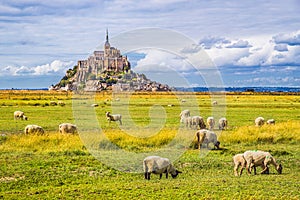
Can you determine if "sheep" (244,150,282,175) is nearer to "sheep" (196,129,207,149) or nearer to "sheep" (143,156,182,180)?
"sheep" (143,156,182,180)

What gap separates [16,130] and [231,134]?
16.7 m

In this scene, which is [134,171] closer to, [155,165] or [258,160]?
[155,165]

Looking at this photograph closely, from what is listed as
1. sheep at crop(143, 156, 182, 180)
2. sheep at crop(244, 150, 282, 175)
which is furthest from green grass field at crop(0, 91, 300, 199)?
sheep at crop(244, 150, 282, 175)

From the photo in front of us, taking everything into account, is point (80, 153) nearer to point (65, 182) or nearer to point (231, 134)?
point (65, 182)

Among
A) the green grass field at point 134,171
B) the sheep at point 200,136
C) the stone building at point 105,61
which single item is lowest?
the green grass field at point 134,171

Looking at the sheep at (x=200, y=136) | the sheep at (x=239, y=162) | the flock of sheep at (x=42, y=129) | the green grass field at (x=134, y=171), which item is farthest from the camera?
the flock of sheep at (x=42, y=129)

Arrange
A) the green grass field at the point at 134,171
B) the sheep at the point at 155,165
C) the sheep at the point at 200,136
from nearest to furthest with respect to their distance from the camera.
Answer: the green grass field at the point at 134,171
the sheep at the point at 155,165
the sheep at the point at 200,136

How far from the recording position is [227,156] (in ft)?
66.6

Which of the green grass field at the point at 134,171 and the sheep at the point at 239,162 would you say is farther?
the sheep at the point at 239,162

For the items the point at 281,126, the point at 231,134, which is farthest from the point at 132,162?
the point at 281,126

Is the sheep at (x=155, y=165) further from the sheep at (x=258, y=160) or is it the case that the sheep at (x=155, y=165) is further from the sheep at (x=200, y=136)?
the sheep at (x=200, y=136)

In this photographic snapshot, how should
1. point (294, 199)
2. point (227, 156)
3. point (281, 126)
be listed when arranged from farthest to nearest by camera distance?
point (281, 126), point (227, 156), point (294, 199)

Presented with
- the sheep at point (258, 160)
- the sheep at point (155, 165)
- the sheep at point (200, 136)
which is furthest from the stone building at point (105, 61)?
the sheep at point (258, 160)

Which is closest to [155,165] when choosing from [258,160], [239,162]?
[239,162]
